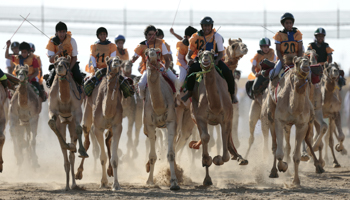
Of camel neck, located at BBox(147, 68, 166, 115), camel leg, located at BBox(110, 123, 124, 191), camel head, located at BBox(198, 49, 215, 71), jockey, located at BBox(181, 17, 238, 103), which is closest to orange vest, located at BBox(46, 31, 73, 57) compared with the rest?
camel leg, located at BBox(110, 123, 124, 191)

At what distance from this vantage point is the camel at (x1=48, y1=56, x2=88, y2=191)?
12905mm

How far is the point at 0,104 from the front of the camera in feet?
44.2

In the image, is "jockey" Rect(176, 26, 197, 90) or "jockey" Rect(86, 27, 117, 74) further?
"jockey" Rect(86, 27, 117, 74)

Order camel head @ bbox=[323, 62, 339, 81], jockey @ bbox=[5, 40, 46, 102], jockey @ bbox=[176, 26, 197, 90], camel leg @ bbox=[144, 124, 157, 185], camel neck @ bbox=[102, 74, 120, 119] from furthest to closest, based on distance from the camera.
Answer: jockey @ bbox=[5, 40, 46, 102] < camel head @ bbox=[323, 62, 339, 81] < jockey @ bbox=[176, 26, 197, 90] < camel leg @ bbox=[144, 124, 157, 185] < camel neck @ bbox=[102, 74, 120, 119]

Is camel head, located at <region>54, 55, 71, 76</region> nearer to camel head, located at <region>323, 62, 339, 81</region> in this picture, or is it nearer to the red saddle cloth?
the red saddle cloth

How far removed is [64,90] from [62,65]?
58 cm

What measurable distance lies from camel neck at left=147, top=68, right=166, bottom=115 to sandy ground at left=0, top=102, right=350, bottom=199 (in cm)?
165

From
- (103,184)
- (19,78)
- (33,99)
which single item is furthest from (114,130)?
(33,99)

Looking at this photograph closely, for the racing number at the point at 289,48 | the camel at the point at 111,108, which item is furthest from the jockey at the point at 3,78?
the racing number at the point at 289,48

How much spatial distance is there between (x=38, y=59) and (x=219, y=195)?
933 cm

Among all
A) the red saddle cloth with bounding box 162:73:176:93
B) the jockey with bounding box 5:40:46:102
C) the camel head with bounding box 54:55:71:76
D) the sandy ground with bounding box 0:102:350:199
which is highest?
the jockey with bounding box 5:40:46:102

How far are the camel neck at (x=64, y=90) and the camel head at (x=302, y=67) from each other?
472 cm

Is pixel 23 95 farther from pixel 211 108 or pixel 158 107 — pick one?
pixel 211 108

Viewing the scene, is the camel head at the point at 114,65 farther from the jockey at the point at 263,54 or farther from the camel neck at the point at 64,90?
the jockey at the point at 263,54
